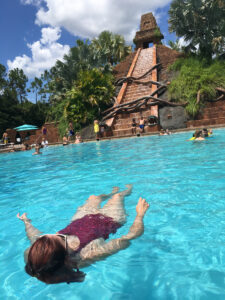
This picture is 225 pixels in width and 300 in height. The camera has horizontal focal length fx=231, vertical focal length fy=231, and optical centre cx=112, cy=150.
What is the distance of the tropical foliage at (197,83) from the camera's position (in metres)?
17.3

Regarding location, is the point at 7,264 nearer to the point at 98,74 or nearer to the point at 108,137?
the point at 108,137

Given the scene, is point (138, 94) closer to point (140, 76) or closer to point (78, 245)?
point (140, 76)

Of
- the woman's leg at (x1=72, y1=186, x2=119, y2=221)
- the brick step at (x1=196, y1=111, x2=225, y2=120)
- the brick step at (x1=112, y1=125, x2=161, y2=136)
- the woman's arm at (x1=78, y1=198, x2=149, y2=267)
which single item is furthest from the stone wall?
the woman's arm at (x1=78, y1=198, x2=149, y2=267)

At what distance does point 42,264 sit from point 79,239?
24.5 inches

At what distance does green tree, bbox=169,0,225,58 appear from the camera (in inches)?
755

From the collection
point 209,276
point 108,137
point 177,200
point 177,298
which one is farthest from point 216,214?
point 108,137

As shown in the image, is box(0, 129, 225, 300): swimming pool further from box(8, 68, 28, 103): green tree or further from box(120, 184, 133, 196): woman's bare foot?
box(8, 68, 28, 103): green tree

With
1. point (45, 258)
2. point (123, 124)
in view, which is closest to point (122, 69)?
point (123, 124)

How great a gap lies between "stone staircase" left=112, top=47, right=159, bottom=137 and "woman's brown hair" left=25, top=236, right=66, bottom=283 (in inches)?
646

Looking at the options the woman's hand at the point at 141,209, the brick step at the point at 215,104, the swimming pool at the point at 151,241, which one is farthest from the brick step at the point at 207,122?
the woman's hand at the point at 141,209

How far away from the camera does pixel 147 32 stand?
32.7m

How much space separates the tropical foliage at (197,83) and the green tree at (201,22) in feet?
5.20

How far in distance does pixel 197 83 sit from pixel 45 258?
1875 centimetres

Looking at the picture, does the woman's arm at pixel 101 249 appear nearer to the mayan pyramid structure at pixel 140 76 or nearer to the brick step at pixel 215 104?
the mayan pyramid structure at pixel 140 76
